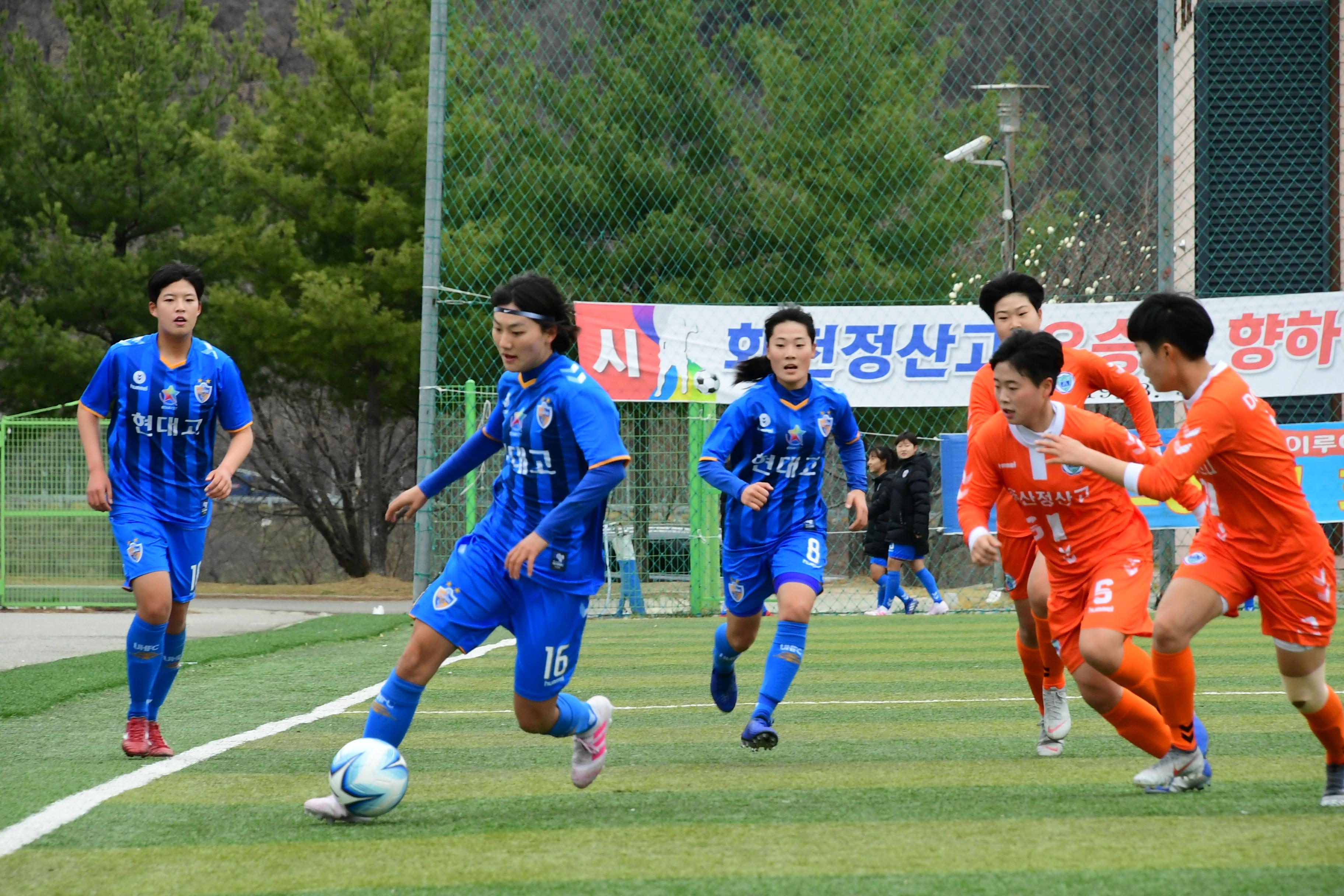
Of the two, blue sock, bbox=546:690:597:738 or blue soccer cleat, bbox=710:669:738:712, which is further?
blue soccer cleat, bbox=710:669:738:712

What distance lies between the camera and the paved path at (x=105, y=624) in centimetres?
1170

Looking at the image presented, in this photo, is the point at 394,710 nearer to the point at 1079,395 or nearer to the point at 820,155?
the point at 1079,395

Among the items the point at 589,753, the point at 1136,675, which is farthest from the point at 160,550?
the point at 1136,675

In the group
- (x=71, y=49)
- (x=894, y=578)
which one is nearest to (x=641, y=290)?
(x=894, y=578)

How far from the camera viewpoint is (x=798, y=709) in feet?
26.0

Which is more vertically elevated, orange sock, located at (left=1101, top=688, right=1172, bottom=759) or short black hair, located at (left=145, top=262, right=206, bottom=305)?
short black hair, located at (left=145, top=262, right=206, bottom=305)

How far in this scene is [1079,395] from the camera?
20.3 feet

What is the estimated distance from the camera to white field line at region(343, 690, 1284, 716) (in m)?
7.93

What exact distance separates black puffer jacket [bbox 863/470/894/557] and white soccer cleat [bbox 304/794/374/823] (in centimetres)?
1181

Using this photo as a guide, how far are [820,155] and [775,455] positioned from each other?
49.9 feet

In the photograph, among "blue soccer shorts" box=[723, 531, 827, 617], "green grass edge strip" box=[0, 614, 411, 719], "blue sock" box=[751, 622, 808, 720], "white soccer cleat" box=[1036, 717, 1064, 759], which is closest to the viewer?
"white soccer cleat" box=[1036, 717, 1064, 759]

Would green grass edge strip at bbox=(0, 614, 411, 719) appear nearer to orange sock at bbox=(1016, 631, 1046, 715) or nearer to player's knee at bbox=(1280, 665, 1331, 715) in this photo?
orange sock at bbox=(1016, 631, 1046, 715)

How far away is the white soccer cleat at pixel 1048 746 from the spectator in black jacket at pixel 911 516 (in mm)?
9657

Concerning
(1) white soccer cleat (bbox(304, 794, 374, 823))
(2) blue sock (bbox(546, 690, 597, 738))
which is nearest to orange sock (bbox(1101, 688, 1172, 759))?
(2) blue sock (bbox(546, 690, 597, 738))
